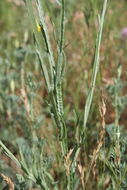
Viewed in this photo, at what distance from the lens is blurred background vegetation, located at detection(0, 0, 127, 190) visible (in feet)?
5.20

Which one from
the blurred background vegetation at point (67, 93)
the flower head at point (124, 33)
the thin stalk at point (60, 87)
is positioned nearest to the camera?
the thin stalk at point (60, 87)

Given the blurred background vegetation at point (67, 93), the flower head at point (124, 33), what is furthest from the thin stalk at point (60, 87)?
the flower head at point (124, 33)

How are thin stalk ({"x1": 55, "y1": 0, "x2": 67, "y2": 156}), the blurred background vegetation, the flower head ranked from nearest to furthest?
thin stalk ({"x1": 55, "y1": 0, "x2": 67, "y2": 156}) → the blurred background vegetation → the flower head

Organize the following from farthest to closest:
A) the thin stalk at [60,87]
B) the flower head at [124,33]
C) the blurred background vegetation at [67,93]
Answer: the flower head at [124,33]
the blurred background vegetation at [67,93]
the thin stalk at [60,87]

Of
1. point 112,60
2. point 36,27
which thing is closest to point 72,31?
point 112,60

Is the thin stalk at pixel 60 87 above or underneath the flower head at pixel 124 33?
underneath

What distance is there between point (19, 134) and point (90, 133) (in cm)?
51

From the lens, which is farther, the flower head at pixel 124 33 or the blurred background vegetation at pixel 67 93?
the flower head at pixel 124 33

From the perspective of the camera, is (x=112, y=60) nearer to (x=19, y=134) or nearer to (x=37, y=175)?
(x=19, y=134)

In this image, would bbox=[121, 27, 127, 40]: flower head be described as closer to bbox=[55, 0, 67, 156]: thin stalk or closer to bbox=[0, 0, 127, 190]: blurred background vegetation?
bbox=[0, 0, 127, 190]: blurred background vegetation

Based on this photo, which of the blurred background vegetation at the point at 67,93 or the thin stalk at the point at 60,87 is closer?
the thin stalk at the point at 60,87

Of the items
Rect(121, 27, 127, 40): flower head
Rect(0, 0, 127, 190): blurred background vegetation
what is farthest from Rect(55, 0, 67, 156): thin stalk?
Rect(121, 27, 127, 40): flower head

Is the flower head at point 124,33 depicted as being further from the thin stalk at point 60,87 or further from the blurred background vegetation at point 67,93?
the thin stalk at point 60,87

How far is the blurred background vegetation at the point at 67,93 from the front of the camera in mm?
1585
